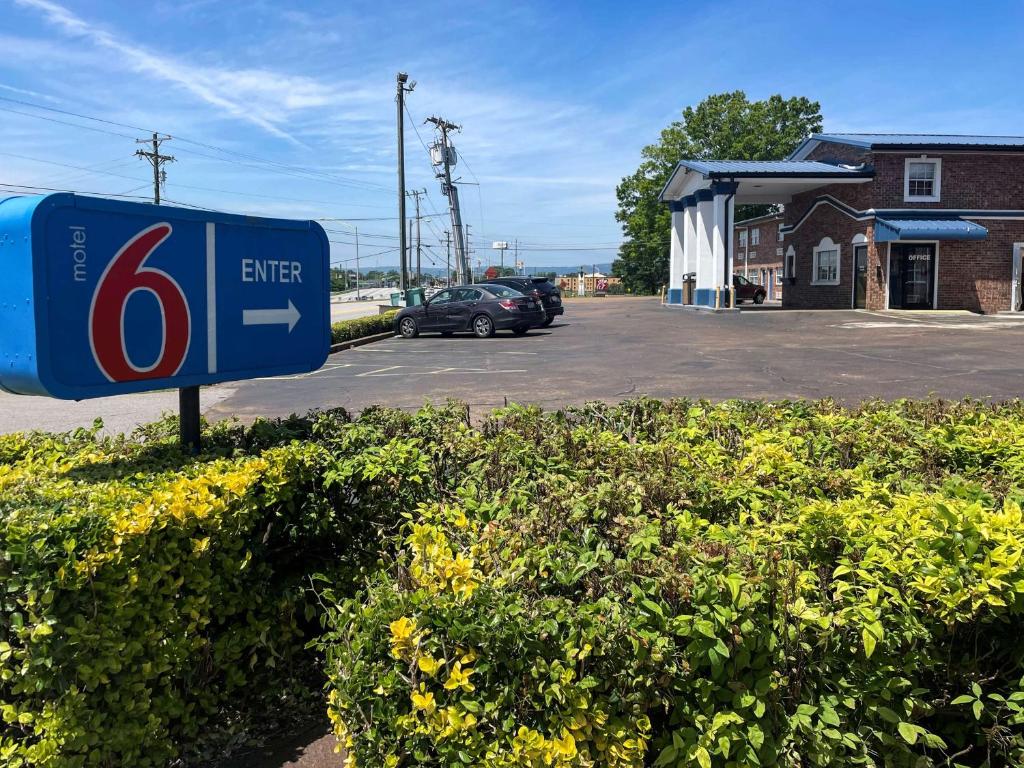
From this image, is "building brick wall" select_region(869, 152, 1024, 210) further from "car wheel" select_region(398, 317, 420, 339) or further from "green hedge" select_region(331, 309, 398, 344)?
"green hedge" select_region(331, 309, 398, 344)

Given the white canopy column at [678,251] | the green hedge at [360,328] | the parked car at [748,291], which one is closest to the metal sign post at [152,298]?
the green hedge at [360,328]

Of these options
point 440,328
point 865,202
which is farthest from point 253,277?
point 865,202

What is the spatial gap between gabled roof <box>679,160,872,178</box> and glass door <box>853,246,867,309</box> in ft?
10.2

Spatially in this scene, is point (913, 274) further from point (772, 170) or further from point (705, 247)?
point (705, 247)

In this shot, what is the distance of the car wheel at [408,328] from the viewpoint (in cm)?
2486

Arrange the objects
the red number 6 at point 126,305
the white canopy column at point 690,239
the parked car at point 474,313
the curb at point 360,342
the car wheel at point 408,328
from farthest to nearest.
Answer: the white canopy column at point 690,239
the car wheel at point 408,328
the parked car at point 474,313
the curb at point 360,342
the red number 6 at point 126,305

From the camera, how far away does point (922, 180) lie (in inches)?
1209

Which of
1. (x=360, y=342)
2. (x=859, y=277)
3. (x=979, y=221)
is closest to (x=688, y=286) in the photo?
(x=859, y=277)

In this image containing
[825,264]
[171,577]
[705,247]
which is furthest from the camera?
[825,264]

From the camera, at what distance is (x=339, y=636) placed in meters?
2.44

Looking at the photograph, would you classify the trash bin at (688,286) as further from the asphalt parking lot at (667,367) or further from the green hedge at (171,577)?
the green hedge at (171,577)

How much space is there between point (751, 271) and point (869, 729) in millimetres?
59401

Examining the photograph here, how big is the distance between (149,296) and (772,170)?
32.0 meters

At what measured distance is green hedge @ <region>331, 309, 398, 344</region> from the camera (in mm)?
21547
